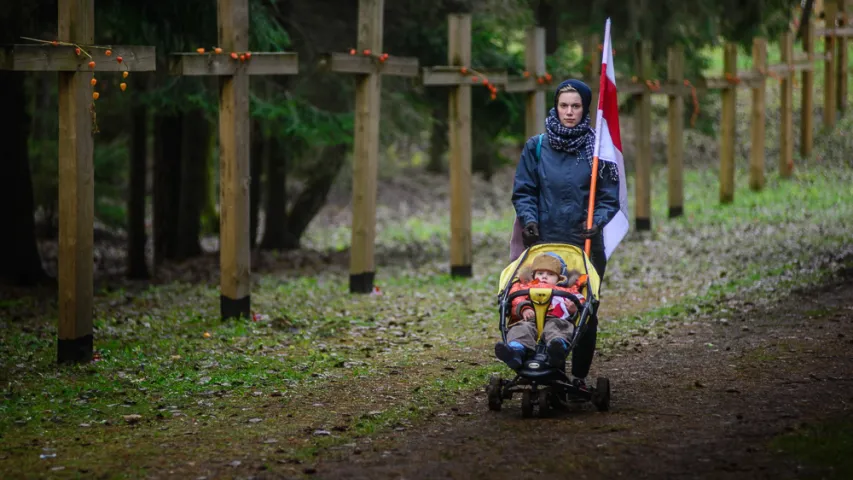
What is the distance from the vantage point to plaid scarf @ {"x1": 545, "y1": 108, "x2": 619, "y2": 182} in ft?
23.9

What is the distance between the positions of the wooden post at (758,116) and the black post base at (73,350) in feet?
51.1

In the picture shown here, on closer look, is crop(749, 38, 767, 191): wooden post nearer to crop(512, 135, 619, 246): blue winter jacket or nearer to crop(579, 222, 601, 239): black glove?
crop(512, 135, 619, 246): blue winter jacket

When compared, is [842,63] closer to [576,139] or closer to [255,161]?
[255,161]

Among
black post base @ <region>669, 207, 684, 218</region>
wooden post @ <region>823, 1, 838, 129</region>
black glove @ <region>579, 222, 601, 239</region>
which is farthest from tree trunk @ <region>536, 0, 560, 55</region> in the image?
black glove @ <region>579, 222, 601, 239</region>

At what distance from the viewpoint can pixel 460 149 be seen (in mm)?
14305

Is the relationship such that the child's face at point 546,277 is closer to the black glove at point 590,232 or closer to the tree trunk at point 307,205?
the black glove at point 590,232

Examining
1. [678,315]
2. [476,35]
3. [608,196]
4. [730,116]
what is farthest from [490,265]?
[608,196]

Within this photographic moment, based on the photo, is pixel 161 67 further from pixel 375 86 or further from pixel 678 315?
pixel 678 315

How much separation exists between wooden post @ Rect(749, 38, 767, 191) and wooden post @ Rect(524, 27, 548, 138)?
7.43 metres

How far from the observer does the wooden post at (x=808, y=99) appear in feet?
77.6

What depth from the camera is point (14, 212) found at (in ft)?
48.8

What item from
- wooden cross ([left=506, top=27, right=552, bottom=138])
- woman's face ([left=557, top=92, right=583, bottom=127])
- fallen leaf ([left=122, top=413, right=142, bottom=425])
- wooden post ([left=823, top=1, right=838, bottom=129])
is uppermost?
wooden post ([left=823, top=1, right=838, bottom=129])

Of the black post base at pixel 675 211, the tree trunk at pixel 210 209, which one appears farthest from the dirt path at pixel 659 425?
the tree trunk at pixel 210 209

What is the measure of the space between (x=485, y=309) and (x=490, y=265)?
4171mm
